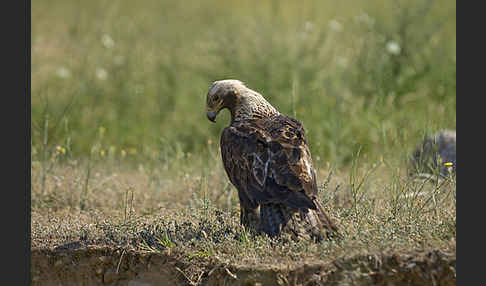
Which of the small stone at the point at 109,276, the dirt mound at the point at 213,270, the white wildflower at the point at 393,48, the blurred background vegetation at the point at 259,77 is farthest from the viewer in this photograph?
the white wildflower at the point at 393,48

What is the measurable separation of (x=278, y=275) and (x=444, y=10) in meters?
11.7

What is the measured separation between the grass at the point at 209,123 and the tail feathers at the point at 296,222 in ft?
0.35

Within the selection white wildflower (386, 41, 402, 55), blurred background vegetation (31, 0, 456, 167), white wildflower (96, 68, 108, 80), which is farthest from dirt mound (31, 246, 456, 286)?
white wildflower (386, 41, 402, 55)

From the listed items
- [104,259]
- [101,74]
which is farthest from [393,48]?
[104,259]

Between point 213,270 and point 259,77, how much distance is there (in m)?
5.58

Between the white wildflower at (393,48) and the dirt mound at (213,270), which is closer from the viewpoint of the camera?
the dirt mound at (213,270)

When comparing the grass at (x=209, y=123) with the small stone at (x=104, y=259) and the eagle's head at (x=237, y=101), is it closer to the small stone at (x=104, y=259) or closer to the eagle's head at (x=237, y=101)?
the small stone at (x=104, y=259)

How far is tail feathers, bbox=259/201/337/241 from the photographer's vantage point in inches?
183

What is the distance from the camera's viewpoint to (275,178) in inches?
186

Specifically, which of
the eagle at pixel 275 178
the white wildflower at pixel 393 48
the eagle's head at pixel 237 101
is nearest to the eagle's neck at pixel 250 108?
the eagle's head at pixel 237 101

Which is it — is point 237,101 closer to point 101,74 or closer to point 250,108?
point 250,108

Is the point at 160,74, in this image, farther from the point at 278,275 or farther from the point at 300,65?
the point at 278,275

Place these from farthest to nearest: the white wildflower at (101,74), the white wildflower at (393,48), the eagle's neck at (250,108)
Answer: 1. the white wildflower at (101,74)
2. the white wildflower at (393,48)
3. the eagle's neck at (250,108)

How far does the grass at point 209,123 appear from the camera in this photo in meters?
5.18
